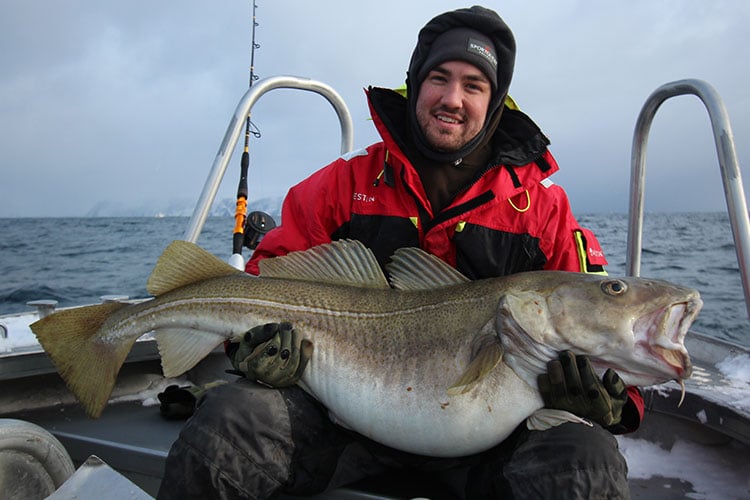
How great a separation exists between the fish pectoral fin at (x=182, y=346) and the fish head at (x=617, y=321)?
4.82 ft

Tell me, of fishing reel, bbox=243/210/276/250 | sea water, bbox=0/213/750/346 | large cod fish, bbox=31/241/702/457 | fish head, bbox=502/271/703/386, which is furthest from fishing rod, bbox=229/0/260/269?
sea water, bbox=0/213/750/346

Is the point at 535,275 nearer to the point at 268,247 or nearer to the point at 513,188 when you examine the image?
the point at 513,188

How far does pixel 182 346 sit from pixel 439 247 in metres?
1.49

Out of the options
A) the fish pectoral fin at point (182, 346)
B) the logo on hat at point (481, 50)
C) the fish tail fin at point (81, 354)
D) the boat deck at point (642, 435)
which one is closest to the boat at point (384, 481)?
the boat deck at point (642, 435)

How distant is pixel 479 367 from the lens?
1.97 meters

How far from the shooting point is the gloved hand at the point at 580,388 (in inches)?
75.0

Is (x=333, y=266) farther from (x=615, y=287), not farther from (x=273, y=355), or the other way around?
(x=615, y=287)

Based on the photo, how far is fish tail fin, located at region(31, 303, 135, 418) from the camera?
2504 millimetres

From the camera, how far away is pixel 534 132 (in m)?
3.15

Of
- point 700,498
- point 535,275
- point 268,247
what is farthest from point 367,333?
point 700,498

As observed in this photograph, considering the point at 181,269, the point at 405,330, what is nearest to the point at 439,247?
the point at 405,330

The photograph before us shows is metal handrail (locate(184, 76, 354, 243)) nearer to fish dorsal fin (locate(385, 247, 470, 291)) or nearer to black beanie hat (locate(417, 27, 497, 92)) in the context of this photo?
black beanie hat (locate(417, 27, 497, 92))

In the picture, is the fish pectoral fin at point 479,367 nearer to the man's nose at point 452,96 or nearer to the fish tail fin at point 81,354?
the man's nose at point 452,96

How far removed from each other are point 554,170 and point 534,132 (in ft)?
0.92
